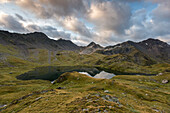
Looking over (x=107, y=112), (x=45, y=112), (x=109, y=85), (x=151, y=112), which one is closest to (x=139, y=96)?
(x=109, y=85)

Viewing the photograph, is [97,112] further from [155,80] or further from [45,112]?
[155,80]

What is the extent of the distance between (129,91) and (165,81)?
72.9 meters

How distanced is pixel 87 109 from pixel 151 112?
65.3 feet

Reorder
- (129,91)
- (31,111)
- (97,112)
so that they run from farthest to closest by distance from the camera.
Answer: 1. (129,91)
2. (31,111)
3. (97,112)

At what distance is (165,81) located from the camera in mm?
86125

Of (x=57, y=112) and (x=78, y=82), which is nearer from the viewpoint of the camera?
(x=57, y=112)

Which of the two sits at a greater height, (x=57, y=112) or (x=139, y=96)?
(x=57, y=112)

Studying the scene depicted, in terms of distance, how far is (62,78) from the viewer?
6619 cm

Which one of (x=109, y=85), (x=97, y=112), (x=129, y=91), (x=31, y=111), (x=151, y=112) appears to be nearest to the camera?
(x=97, y=112)

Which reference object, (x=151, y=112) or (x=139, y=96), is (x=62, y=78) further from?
(x=151, y=112)

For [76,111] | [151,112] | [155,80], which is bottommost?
[155,80]

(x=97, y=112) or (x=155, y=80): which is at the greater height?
(x=97, y=112)

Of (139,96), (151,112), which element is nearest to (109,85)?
(139,96)

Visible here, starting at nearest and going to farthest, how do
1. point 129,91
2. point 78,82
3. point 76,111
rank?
1. point 76,111
2. point 129,91
3. point 78,82
